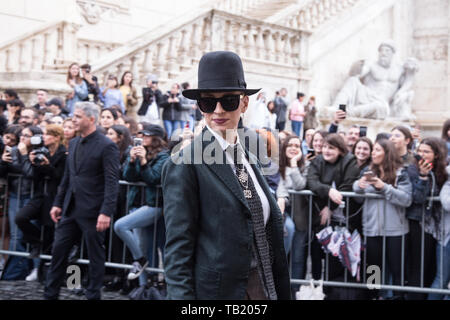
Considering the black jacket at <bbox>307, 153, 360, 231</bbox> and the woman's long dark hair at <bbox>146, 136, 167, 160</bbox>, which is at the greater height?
the woman's long dark hair at <bbox>146, 136, 167, 160</bbox>

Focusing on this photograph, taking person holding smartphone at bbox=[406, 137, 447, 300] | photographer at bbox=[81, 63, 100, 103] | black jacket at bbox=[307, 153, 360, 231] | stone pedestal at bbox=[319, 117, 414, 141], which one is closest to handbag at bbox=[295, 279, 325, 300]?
black jacket at bbox=[307, 153, 360, 231]

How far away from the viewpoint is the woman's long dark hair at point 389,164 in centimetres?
610

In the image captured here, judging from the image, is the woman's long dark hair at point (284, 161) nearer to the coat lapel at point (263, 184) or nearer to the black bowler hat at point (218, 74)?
the coat lapel at point (263, 184)

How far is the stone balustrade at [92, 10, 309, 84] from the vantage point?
12.6 meters

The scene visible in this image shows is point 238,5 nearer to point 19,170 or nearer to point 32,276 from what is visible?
point 19,170

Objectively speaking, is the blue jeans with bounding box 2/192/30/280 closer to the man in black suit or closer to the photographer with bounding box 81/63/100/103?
the man in black suit

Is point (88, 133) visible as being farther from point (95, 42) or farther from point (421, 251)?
point (95, 42)

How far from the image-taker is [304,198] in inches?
251

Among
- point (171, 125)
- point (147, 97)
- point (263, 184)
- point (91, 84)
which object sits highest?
point (91, 84)

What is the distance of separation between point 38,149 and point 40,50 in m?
8.46

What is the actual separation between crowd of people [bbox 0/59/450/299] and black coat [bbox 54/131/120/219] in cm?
35

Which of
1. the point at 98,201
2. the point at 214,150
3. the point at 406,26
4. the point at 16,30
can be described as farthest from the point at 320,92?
the point at 214,150

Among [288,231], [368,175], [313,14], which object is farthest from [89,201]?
[313,14]

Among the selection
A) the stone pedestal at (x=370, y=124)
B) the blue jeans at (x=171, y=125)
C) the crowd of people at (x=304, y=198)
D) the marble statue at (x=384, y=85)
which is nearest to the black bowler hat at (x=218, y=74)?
the crowd of people at (x=304, y=198)
